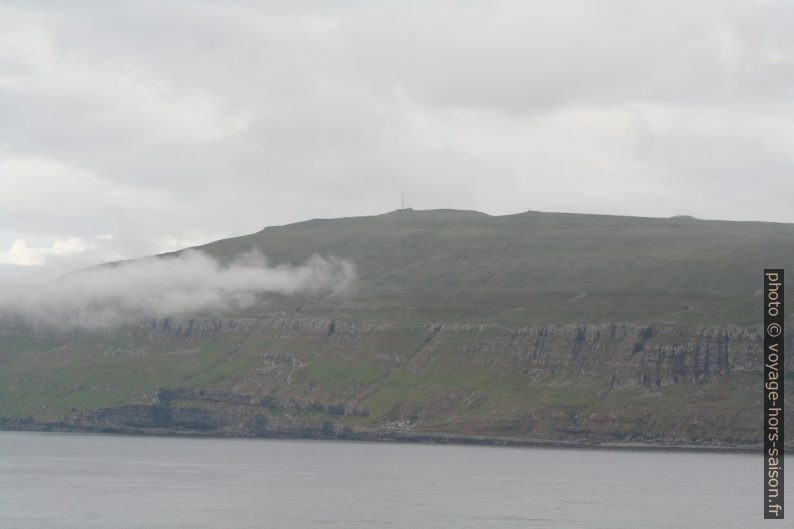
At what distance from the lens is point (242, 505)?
170m

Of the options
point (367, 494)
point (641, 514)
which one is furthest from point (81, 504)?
point (641, 514)

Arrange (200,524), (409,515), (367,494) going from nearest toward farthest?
(200,524)
(409,515)
(367,494)

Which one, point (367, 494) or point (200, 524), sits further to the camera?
point (367, 494)

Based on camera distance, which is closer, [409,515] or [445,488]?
[409,515]

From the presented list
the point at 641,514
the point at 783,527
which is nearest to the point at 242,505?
the point at 641,514

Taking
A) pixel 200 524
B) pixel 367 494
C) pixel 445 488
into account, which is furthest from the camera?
pixel 445 488

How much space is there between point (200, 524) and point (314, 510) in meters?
21.1

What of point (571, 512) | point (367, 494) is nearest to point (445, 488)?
point (367, 494)

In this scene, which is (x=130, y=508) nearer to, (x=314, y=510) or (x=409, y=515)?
(x=314, y=510)

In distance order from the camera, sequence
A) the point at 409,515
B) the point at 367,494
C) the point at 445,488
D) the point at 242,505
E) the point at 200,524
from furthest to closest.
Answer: the point at 445,488 → the point at 367,494 → the point at 242,505 → the point at 409,515 → the point at 200,524

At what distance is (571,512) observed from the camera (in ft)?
553

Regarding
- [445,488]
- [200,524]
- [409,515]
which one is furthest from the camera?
[445,488]

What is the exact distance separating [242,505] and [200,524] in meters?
23.2

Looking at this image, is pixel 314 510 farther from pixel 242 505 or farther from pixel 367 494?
pixel 367 494
